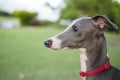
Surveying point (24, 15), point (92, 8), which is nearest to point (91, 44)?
point (92, 8)

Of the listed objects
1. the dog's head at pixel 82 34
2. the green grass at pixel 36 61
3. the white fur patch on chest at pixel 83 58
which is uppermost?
the dog's head at pixel 82 34

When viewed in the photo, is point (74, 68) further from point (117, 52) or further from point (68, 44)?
point (68, 44)

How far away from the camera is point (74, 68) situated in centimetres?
841

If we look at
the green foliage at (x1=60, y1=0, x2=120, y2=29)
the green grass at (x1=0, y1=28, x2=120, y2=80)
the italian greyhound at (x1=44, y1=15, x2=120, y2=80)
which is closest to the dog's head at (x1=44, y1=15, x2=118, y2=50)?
the italian greyhound at (x1=44, y1=15, x2=120, y2=80)

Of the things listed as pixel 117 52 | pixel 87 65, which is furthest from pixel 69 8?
pixel 87 65

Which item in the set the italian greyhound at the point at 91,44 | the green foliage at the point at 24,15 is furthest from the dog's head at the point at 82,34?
the green foliage at the point at 24,15

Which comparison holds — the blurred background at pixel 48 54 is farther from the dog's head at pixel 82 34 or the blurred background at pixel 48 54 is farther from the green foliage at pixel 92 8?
the dog's head at pixel 82 34

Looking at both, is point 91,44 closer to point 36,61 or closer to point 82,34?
point 82,34

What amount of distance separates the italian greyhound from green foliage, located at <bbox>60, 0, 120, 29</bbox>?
4.14 metres

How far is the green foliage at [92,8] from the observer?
9058 mm

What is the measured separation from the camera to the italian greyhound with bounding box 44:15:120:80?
13.5 ft

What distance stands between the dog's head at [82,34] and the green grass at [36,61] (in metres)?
3.19

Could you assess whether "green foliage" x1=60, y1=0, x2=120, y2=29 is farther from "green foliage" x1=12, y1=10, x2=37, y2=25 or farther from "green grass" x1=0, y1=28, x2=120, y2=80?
"green foliage" x1=12, y1=10, x2=37, y2=25

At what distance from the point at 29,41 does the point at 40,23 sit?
7462 mm
